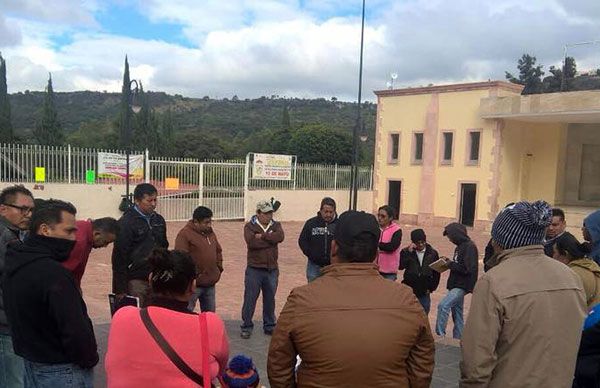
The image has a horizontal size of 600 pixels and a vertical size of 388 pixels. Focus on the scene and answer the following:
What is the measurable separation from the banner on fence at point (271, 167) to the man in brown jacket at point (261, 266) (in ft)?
56.7

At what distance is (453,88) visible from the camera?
26.6 m

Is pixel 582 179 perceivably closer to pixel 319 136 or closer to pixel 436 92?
pixel 436 92

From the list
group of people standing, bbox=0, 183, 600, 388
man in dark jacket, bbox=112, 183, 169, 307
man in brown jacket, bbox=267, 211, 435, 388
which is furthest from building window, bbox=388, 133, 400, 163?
man in brown jacket, bbox=267, 211, 435, 388

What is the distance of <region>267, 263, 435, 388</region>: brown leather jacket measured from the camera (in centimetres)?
201

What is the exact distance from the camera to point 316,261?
240 inches

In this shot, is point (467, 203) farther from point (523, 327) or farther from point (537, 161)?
point (523, 327)

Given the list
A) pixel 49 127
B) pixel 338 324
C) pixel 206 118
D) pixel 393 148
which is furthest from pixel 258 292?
pixel 206 118

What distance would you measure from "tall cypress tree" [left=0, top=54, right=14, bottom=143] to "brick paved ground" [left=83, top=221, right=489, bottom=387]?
56.8ft

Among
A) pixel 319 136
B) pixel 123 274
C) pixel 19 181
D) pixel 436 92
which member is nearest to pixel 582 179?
pixel 436 92

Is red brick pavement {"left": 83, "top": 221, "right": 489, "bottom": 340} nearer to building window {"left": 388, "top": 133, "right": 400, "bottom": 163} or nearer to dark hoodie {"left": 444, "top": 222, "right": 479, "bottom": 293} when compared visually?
dark hoodie {"left": 444, "top": 222, "right": 479, "bottom": 293}

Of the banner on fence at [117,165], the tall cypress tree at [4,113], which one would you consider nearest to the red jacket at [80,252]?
the banner on fence at [117,165]

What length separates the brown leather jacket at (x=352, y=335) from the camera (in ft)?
6.60

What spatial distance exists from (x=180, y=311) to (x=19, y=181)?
56.3 feet

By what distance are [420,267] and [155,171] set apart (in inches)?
634
